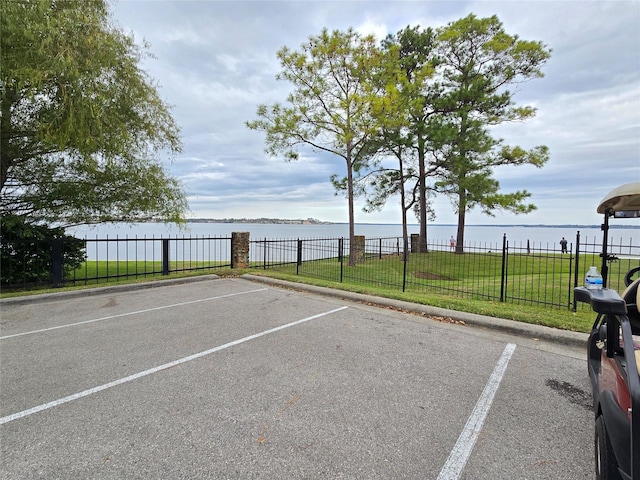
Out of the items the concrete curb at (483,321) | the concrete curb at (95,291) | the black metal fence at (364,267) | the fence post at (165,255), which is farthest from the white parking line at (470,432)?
the fence post at (165,255)

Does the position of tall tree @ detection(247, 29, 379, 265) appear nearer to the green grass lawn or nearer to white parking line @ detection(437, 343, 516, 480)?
the green grass lawn

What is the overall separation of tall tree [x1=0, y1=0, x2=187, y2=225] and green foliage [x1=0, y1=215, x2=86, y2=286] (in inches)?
43.0

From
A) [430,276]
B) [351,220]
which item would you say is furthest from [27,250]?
[430,276]

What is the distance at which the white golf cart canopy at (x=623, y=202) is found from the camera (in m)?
2.37

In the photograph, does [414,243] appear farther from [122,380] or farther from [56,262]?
[122,380]

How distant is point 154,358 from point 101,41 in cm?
784

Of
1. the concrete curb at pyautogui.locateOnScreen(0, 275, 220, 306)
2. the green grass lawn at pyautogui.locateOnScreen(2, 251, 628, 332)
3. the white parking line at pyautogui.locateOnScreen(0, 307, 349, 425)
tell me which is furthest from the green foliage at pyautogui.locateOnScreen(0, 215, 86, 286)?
the white parking line at pyautogui.locateOnScreen(0, 307, 349, 425)

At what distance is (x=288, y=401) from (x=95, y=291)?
21.3 ft

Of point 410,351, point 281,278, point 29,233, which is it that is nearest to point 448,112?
point 281,278

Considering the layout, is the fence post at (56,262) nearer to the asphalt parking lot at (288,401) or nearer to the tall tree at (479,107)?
the asphalt parking lot at (288,401)

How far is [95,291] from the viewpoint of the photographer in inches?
282

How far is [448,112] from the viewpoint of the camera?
17516mm

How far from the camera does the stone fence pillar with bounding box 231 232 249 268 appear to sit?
36.1 ft

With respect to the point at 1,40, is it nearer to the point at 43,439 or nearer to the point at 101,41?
the point at 101,41
